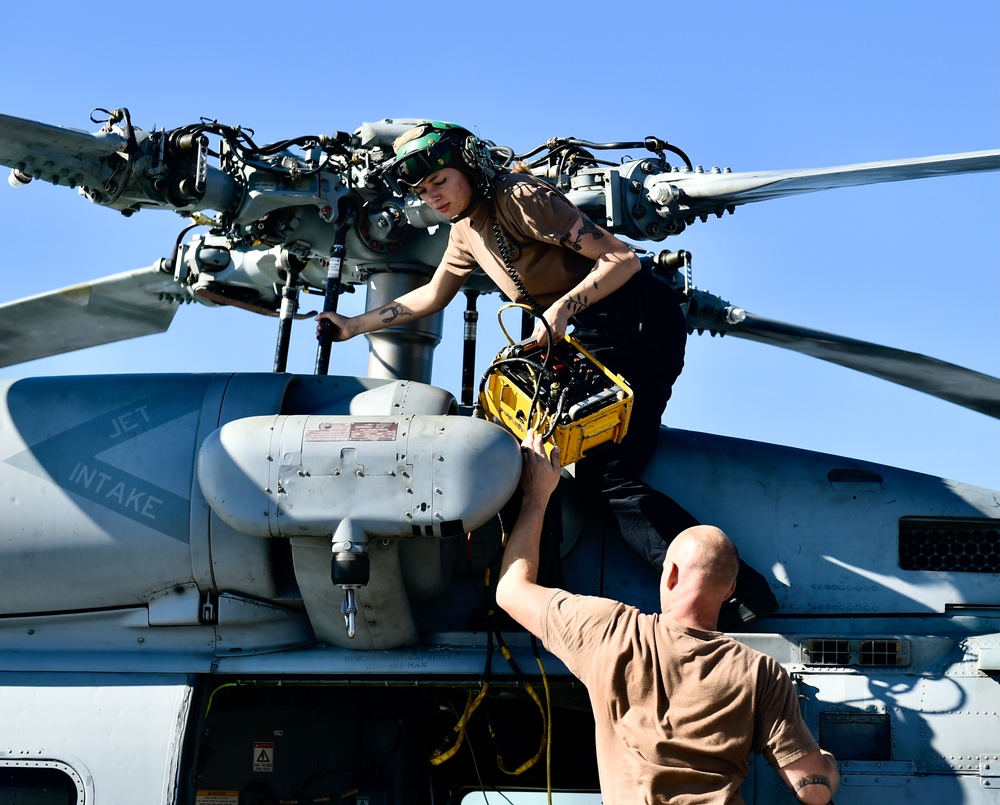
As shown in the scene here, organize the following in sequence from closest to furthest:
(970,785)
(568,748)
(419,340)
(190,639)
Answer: (970,785), (190,639), (568,748), (419,340)

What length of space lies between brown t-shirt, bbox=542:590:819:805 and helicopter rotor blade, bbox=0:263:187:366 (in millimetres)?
4493

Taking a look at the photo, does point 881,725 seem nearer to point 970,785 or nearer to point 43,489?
point 970,785

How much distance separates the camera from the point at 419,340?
6.98m

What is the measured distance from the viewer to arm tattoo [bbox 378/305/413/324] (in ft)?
20.7

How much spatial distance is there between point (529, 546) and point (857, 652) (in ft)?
6.07

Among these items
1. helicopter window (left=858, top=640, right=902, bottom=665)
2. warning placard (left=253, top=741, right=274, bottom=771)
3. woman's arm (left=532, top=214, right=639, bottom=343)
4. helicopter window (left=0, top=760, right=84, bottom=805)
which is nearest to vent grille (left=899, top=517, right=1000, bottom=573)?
helicopter window (left=858, top=640, right=902, bottom=665)

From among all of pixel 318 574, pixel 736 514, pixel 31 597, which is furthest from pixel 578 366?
pixel 31 597

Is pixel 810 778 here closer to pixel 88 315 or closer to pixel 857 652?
pixel 857 652

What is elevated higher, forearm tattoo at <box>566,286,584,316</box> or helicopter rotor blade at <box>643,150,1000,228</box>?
helicopter rotor blade at <box>643,150,1000,228</box>

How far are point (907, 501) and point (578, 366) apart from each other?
1.75 meters

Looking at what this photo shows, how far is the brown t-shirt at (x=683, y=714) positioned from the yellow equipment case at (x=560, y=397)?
1559 millimetres

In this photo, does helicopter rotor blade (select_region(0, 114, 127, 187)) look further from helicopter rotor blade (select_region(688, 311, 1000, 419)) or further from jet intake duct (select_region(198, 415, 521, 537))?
helicopter rotor blade (select_region(688, 311, 1000, 419))

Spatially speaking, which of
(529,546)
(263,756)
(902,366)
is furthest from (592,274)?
(263,756)

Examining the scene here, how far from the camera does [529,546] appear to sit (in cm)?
461
